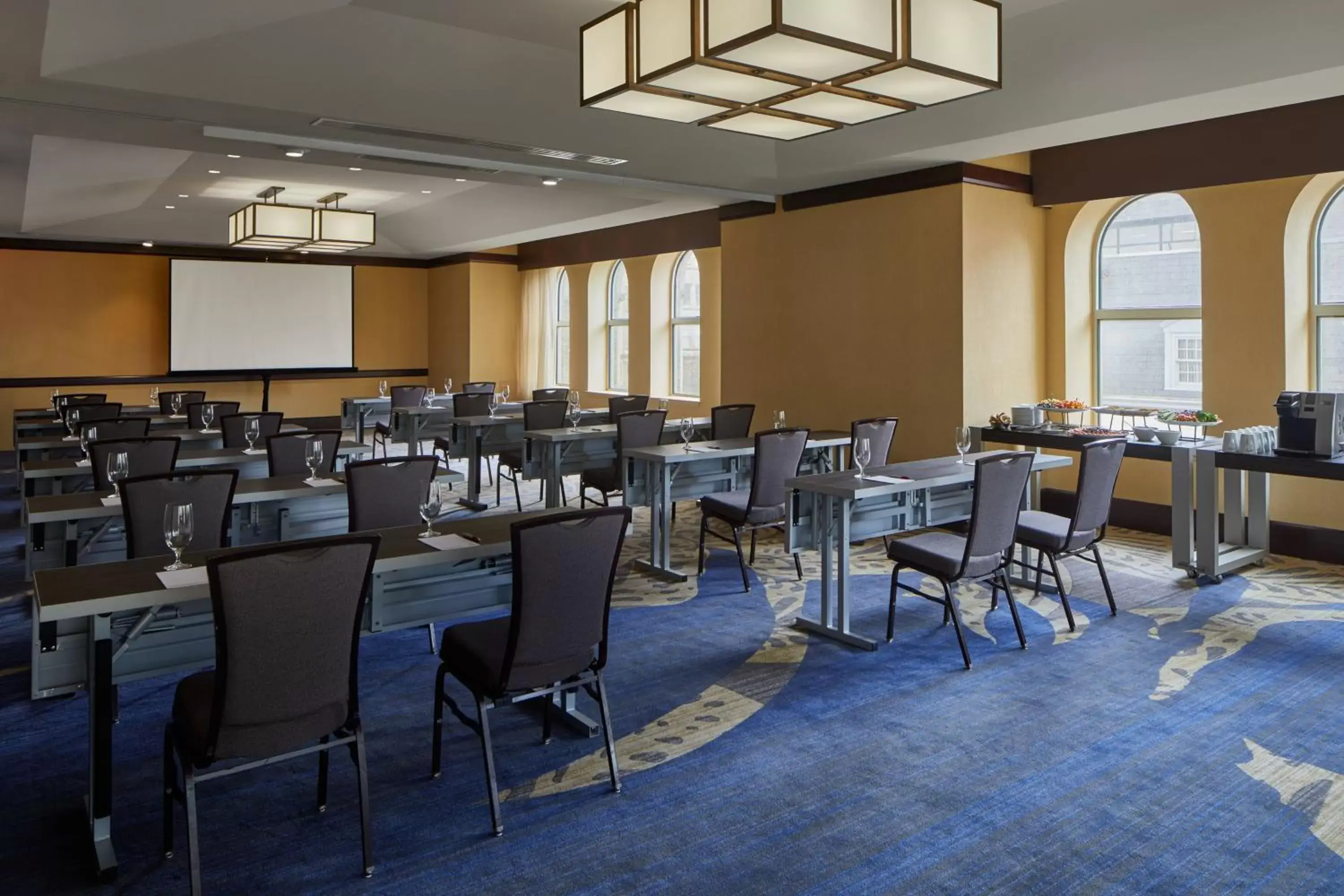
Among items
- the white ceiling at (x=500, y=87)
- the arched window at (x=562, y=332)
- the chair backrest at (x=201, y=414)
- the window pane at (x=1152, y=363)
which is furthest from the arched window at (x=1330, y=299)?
the arched window at (x=562, y=332)

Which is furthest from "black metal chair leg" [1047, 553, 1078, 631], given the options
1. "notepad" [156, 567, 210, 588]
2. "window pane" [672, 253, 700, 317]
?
"window pane" [672, 253, 700, 317]

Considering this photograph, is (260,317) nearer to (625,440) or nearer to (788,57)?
(625,440)

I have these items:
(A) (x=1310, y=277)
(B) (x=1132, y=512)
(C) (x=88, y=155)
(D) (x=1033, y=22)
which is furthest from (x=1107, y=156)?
(C) (x=88, y=155)

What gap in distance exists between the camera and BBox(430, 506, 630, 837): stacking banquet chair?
267cm

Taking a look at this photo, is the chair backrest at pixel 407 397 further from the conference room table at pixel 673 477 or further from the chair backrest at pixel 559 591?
the chair backrest at pixel 559 591

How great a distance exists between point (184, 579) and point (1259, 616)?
15.9 feet

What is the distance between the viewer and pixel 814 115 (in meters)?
4.30

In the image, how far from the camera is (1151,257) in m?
7.07

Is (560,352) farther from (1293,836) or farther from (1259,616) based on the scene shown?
(1293,836)

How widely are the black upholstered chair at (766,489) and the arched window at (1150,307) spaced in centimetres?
318

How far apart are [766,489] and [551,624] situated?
9.23 ft

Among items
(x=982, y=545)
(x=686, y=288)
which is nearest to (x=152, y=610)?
(x=982, y=545)

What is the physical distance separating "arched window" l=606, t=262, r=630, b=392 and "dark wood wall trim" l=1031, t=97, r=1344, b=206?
6225 mm

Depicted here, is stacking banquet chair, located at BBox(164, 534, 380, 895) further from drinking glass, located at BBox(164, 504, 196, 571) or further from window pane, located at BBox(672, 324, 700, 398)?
window pane, located at BBox(672, 324, 700, 398)
